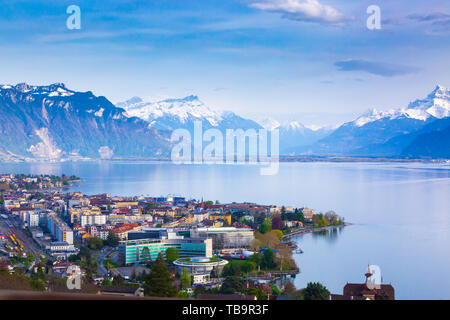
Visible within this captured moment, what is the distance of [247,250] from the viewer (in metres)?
6.62

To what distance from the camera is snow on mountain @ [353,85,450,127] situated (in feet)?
126

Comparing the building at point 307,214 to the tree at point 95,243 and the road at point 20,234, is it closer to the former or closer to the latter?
the tree at point 95,243

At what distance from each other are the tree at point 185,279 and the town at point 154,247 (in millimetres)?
11

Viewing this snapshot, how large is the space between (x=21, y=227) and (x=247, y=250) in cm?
379

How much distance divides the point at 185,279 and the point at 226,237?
2.42 m

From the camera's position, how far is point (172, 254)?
596cm

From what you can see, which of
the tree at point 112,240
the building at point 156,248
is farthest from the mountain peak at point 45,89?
the building at point 156,248

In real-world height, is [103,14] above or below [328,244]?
above

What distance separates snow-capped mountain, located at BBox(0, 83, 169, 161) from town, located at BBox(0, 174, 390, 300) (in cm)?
2569

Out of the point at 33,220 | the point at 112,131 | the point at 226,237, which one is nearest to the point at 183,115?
the point at 112,131

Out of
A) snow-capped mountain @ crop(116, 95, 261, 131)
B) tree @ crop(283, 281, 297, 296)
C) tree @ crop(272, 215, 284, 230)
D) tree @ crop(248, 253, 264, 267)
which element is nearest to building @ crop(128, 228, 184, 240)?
tree @ crop(248, 253, 264, 267)
